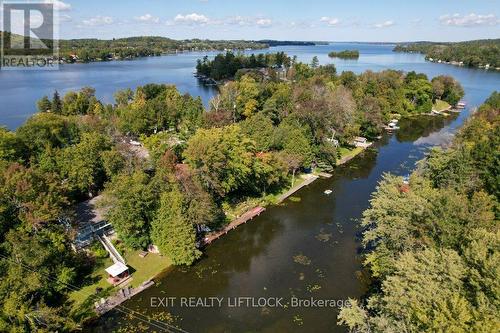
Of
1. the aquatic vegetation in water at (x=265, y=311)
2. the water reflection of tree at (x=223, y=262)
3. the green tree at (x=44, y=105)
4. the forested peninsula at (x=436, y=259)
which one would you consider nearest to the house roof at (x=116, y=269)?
the water reflection of tree at (x=223, y=262)

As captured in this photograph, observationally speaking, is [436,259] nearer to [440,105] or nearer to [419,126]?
[419,126]

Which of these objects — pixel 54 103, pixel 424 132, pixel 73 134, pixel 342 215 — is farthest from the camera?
pixel 424 132

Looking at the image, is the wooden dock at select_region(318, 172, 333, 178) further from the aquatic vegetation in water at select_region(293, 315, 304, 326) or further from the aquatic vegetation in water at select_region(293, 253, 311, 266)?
the aquatic vegetation in water at select_region(293, 315, 304, 326)

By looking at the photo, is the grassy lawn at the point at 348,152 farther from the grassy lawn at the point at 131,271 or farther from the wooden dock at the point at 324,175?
the grassy lawn at the point at 131,271

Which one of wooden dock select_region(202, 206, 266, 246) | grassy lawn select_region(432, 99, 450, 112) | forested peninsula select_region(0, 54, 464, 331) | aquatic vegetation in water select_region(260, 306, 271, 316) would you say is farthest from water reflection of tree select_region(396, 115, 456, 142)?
aquatic vegetation in water select_region(260, 306, 271, 316)

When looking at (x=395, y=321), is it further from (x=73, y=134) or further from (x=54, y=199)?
(x=73, y=134)

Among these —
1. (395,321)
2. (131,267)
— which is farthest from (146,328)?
(395,321)

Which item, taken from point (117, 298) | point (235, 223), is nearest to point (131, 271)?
point (117, 298)
